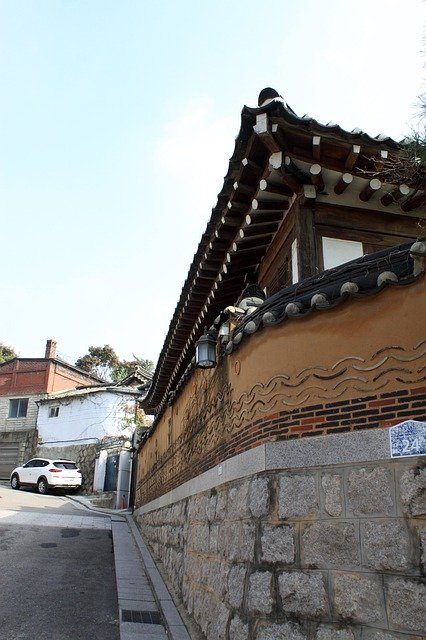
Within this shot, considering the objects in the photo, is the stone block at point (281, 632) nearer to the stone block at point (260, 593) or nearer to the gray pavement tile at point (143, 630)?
the stone block at point (260, 593)

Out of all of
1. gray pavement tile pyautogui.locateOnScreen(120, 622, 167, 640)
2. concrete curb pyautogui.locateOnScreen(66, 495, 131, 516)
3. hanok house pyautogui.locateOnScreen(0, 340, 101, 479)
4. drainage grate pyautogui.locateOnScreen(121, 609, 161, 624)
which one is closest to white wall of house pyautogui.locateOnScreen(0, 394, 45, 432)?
hanok house pyautogui.locateOnScreen(0, 340, 101, 479)

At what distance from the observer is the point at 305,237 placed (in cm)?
624

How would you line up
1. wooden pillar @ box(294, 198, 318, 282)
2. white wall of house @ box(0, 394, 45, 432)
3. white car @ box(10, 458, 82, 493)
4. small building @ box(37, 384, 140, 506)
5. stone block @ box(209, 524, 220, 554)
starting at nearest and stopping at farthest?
stone block @ box(209, 524, 220, 554) → wooden pillar @ box(294, 198, 318, 282) → white car @ box(10, 458, 82, 493) → small building @ box(37, 384, 140, 506) → white wall of house @ box(0, 394, 45, 432)

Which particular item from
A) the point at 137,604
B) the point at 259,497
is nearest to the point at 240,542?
the point at 259,497

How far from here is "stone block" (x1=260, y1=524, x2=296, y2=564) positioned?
13.7 feet

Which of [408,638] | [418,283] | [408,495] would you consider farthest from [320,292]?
[408,638]

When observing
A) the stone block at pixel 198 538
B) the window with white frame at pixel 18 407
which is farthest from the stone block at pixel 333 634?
the window with white frame at pixel 18 407

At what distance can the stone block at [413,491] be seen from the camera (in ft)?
11.7

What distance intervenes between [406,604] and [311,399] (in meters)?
1.50

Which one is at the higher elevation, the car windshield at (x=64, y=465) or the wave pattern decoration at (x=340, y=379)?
the car windshield at (x=64, y=465)

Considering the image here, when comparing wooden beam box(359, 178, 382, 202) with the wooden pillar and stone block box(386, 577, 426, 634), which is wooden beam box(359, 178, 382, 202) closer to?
the wooden pillar

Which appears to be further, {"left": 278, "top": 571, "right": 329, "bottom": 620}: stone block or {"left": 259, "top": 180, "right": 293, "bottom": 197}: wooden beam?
{"left": 259, "top": 180, "right": 293, "bottom": 197}: wooden beam

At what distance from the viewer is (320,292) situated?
4.47 metres

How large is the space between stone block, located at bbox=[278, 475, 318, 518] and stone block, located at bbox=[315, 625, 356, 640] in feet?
2.37
